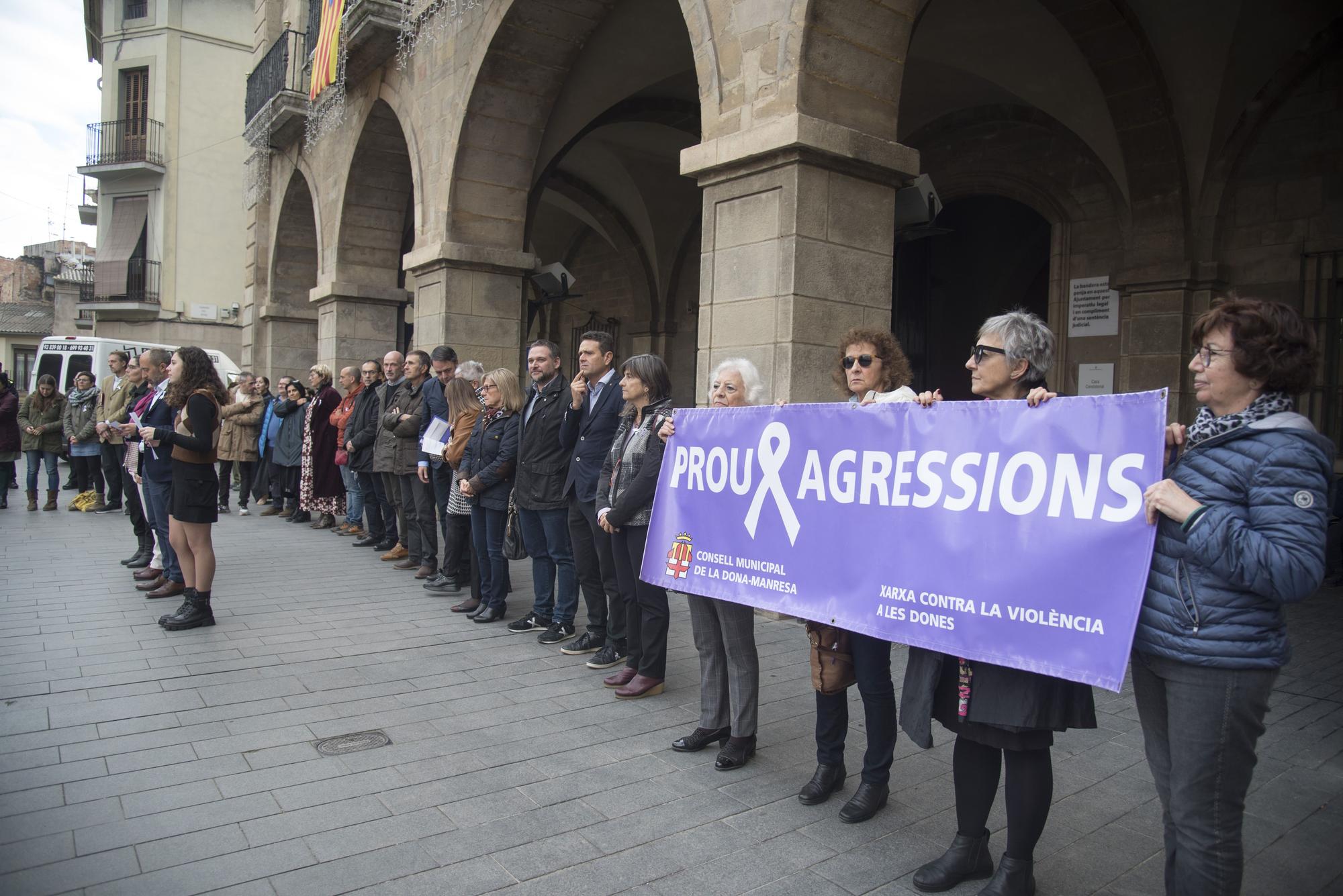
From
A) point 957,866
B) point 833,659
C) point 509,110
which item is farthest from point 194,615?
point 509,110

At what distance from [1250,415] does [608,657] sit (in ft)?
12.4

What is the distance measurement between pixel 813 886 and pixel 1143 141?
10138mm

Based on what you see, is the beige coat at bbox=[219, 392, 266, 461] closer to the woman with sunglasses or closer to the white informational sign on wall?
the woman with sunglasses

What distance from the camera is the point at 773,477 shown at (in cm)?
375

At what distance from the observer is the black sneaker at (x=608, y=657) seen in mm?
5250

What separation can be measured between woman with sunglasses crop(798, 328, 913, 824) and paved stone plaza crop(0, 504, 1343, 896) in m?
0.09

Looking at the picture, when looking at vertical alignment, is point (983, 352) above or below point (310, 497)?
above

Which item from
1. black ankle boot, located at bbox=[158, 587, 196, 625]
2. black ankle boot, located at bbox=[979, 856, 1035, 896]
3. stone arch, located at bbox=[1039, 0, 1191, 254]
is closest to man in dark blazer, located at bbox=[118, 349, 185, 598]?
black ankle boot, located at bbox=[158, 587, 196, 625]

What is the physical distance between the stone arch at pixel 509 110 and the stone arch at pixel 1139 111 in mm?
5247

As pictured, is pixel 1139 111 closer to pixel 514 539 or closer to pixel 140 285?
pixel 514 539

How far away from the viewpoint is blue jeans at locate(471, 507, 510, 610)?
632 cm

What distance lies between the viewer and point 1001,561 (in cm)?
Result: 279

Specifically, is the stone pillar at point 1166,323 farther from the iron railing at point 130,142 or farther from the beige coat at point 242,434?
the iron railing at point 130,142

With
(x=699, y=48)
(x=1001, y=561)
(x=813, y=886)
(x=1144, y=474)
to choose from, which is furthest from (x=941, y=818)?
(x=699, y=48)
